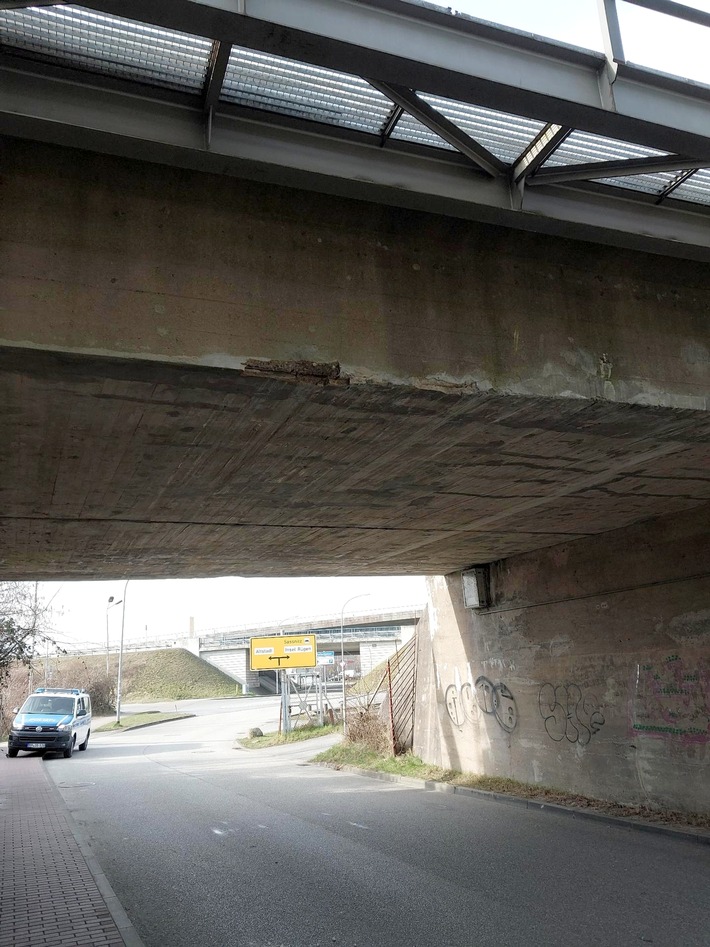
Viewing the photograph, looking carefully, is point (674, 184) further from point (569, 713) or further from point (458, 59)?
point (569, 713)

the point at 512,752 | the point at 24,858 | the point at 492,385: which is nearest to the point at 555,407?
the point at 492,385

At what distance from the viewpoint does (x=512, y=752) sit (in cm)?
1223

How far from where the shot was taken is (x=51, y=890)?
6.59 meters

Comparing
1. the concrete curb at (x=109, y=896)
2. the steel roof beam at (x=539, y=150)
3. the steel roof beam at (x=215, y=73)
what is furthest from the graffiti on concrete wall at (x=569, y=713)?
the steel roof beam at (x=215, y=73)

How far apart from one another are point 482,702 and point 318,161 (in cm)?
1110

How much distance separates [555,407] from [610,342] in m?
0.69

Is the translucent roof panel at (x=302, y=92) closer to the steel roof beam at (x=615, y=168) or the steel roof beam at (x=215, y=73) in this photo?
the steel roof beam at (x=215, y=73)

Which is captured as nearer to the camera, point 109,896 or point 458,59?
point 458,59

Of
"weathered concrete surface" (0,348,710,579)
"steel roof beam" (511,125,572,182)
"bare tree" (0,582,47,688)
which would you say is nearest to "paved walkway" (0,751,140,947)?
"weathered concrete surface" (0,348,710,579)

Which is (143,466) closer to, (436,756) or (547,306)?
(547,306)

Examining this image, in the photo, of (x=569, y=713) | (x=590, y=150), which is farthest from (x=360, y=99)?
(x=569, y=713)

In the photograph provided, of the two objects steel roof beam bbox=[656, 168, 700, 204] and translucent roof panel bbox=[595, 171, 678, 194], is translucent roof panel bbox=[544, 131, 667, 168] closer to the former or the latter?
translucent roof panel bbox=[595, 171, 678, 194]

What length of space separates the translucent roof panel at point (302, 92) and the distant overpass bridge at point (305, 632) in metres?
62.1

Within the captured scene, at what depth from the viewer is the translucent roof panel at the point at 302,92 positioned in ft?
12.8
